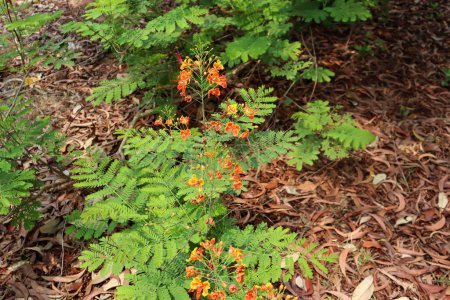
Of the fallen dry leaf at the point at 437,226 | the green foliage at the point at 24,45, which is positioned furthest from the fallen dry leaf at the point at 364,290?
the green foliage at the point at 24,45

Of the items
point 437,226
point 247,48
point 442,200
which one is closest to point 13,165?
point 247,48

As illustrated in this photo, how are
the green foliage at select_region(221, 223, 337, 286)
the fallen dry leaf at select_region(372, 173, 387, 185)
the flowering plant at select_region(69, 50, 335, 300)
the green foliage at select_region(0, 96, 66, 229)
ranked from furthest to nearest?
the fallen dry leaf at select_region(372, 173, 387, 185) < the green foliage at select_region(0, 96, 66, 229) < the green foliage at select_region(221, 223, 337, 286) < the flowering plant at select_region(69, 50, 335, 300)

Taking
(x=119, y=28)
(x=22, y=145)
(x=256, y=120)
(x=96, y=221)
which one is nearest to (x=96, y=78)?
(x=119, y=28)

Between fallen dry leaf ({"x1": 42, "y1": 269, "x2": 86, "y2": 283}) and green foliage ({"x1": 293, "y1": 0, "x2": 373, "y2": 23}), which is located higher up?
green foliage ({"x1": 293, "y1": 0, "x2": 373, "y2": 23})

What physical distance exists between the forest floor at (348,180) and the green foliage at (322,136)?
29 cm

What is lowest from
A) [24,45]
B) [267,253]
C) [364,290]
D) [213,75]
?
[364,290]

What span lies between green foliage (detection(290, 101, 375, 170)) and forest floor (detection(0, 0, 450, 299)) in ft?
0.94

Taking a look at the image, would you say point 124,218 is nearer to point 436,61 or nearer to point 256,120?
point 256,120

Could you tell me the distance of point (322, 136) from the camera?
3.38 metres

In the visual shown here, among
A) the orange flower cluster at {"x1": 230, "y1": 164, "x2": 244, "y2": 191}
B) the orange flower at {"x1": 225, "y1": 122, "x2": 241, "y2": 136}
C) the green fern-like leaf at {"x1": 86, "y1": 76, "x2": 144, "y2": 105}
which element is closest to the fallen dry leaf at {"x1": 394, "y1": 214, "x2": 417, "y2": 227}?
the orange flower cluster at {"x1": 230, "y1": 164, "x2": 244, "y2": 191}

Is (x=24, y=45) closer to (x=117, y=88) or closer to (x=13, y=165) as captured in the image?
(x=117, y=88)

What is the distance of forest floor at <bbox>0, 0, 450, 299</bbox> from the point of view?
2.76 m

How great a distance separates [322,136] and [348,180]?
0.45 meters

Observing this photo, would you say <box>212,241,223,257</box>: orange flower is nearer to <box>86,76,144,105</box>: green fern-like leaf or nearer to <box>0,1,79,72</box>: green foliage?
<box>86,76,144,105</box>: green fern-like leaf
